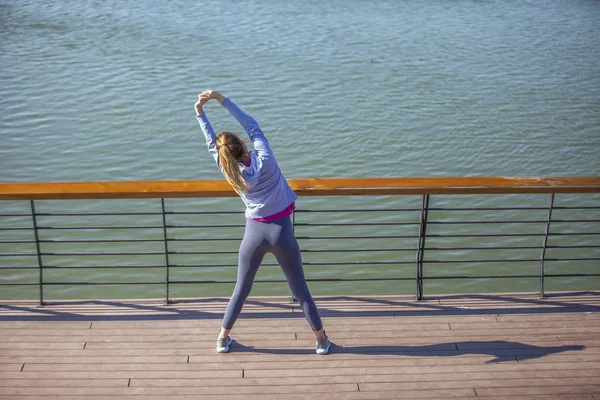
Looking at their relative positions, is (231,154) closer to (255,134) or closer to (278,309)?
(255,134)

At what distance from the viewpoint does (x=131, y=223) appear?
8242 millimetres

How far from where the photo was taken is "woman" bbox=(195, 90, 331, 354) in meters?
3.32

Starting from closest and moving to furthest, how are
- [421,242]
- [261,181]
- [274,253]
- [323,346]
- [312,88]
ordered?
[261,181] < [274,253] < [323,346] < [421,242] < [312,88]

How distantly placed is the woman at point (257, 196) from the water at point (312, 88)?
3417 mm

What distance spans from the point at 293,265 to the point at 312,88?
9.12 meters

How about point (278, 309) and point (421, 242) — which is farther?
point (421, 242)

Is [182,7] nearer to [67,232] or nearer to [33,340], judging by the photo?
[67,232]

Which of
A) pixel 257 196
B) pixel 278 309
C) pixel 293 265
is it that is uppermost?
pixel 257 196

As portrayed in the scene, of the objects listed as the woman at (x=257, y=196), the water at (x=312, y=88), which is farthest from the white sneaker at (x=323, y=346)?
the water at (x=312, y=88)

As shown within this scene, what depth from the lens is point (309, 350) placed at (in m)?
3.87

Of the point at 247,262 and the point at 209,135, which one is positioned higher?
the point at 209,135

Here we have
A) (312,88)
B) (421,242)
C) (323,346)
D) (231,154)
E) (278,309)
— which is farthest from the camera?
(312,88)

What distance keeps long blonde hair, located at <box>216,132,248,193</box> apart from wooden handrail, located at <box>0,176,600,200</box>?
50cm

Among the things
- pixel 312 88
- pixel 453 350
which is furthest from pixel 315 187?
pixel 312 88
